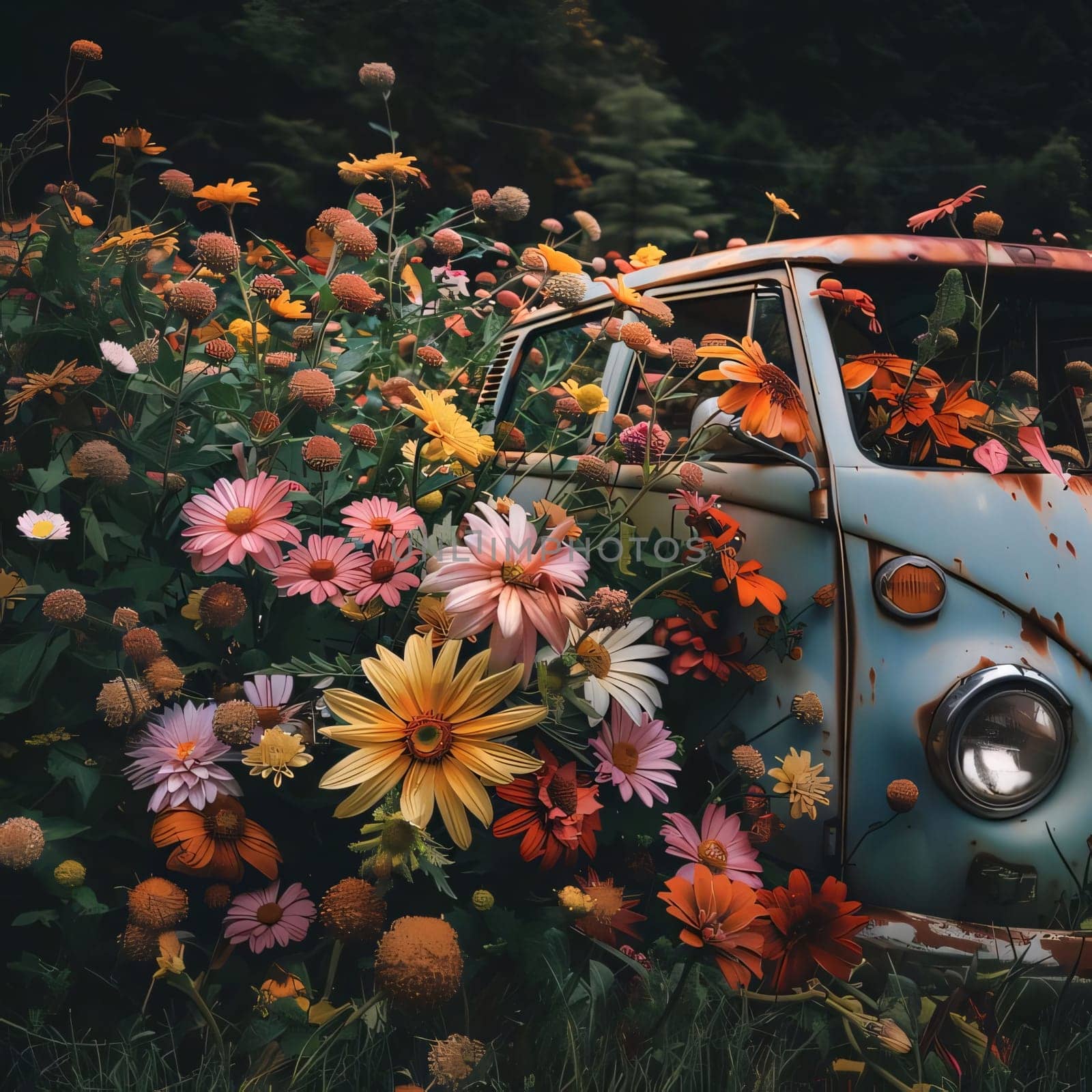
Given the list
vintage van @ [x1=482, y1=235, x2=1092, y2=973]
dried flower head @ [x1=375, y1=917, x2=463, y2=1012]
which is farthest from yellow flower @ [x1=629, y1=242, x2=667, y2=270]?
dried flower head @ [x1=375, y1=917, x2=463, y2=1012]

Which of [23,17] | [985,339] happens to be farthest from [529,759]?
[23,17]

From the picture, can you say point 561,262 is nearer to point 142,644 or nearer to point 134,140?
point 134,140

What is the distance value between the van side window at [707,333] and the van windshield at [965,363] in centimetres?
12

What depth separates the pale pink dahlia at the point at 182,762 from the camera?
147 cm

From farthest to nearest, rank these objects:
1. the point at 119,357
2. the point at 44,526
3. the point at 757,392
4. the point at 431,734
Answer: the point at 757,392
the point at 119,357
the point at 44,526
the point at 431,734

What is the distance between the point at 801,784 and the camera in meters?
1.78

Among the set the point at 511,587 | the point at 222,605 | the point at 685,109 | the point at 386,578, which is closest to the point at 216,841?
the point at 222,605

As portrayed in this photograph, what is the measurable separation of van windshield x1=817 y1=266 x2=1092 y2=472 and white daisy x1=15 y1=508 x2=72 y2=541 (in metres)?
1.42

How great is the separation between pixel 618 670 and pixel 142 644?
0.69 m

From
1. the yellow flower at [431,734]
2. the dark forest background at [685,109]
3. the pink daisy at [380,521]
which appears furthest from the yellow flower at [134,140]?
the dark forest background at [685,109]

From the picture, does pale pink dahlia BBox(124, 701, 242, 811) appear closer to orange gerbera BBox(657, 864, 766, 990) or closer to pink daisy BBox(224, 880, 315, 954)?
pink daisy BBox(224, 880, 315, 954)

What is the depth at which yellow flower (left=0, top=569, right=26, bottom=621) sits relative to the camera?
5.04 ft

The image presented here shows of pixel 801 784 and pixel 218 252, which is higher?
pixel 218 252

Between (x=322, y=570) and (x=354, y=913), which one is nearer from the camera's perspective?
(x=354, y=913)
